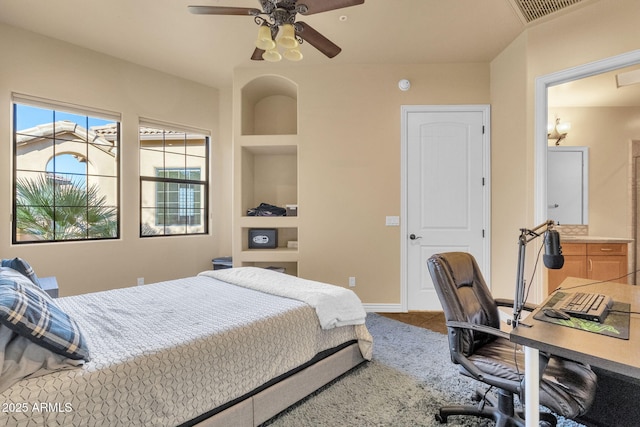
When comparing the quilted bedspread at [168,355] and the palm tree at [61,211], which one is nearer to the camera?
the quilted bedspread at [168,355]

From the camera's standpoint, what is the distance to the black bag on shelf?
393cm

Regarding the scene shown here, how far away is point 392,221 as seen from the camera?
370 centimetres

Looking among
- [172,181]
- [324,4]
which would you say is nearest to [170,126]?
[172,181]

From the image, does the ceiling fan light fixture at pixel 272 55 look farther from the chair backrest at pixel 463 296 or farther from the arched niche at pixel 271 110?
the arched niche at pixel 271 110

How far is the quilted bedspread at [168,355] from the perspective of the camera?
1.10m

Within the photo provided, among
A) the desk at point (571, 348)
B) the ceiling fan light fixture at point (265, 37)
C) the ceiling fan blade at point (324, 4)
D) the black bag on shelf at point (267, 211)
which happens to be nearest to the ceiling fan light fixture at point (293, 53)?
the ceiling fan light fixture at point (265, 37)

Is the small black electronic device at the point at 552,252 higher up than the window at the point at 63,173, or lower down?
lower down

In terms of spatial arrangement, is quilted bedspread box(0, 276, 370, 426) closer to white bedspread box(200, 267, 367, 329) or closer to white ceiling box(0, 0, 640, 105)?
white bedspread box(200, 267, 367, 329)

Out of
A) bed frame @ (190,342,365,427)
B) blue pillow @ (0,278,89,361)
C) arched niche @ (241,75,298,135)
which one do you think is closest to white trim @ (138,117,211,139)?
arched niche @ (241,75,298,135)

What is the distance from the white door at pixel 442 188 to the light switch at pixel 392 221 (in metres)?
0.11

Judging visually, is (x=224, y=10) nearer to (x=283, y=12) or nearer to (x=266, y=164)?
(x=283, y=12)

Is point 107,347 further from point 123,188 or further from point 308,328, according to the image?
point 123,188

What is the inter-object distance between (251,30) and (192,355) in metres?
2.99

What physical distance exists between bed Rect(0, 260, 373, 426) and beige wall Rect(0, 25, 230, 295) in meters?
1.67
